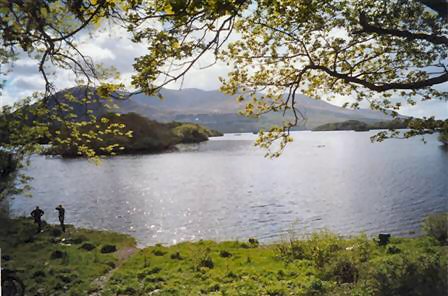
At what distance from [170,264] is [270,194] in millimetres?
35534

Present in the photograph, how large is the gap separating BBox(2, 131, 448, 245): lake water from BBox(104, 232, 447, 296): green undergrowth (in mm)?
10415

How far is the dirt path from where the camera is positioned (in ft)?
58.1

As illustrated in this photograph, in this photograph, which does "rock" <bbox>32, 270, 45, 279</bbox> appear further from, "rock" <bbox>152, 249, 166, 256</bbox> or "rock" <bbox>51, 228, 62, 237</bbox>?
"rock" <bbox>51, 228, 62, 237</bbox>

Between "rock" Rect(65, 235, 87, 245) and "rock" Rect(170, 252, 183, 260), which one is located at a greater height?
"rock" Rect(170, 252, 183, 260)

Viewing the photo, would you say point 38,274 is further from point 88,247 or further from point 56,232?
point 56,232

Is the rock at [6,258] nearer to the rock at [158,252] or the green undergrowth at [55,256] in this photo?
the green undergrowth at [55,256]

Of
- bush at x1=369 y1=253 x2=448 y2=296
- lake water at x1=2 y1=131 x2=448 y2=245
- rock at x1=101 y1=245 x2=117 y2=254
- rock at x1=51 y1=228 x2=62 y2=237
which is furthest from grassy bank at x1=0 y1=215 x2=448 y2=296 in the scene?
lake water at x1=2 y1=131 x2=448 y2=245

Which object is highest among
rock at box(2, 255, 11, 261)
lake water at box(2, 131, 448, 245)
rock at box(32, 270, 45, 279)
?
rock at box(32, 270, 45, 279)

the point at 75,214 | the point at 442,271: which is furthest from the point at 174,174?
the point at 442,271

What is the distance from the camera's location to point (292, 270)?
1991cm

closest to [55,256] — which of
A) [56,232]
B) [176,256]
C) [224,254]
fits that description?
[176,256]

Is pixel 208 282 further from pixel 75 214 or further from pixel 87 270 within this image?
pixel 75 214

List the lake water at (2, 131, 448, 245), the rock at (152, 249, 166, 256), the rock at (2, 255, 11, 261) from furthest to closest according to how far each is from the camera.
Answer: the lake water at (2, 131, 448, 245), the rock at (152, 249, 166, 256), the rock at (2, 255, 11, 261)

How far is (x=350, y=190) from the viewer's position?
56875mm
